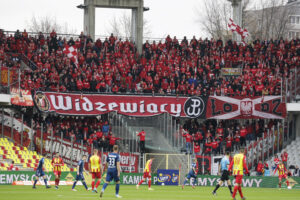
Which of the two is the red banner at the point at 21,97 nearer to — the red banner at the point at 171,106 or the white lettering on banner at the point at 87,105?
the red banner at the point at 171,106

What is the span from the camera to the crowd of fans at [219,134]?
44.4m

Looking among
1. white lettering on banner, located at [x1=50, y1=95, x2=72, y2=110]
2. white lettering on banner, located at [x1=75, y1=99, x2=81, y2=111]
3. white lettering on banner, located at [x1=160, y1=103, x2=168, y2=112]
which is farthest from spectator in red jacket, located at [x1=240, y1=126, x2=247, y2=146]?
white lettering on banner, located at [x1=50, y1=95, x2=72, y2=110]

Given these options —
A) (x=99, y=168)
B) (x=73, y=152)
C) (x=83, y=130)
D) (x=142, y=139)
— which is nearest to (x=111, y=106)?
(x=83, y=130)

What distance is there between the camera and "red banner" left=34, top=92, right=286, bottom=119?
45.7 metres

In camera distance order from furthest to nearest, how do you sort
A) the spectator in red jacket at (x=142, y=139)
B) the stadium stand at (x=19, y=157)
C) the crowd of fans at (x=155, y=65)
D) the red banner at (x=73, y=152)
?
1. the crowd of fans at (x=155, y=65)
2. the spectator in red jacket at (x=142, y=139)
3. the red banner at (x=73, y=152)
4. the stadium stand at (x=19, y=157)

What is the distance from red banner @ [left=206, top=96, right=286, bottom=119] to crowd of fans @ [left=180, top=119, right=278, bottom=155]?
0.89 meters

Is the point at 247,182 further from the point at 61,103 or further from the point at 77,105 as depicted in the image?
the point at 61,103

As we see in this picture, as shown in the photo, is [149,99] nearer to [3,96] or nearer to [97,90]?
[97,90]

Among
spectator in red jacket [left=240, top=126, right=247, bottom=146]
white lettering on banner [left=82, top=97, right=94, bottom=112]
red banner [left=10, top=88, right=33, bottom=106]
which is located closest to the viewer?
red banner [left=10, top=88, right=33, bottom=106]

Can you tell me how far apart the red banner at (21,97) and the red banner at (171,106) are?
140cm

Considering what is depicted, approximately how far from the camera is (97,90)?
47062 millimetres

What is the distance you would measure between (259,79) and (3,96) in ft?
60.6

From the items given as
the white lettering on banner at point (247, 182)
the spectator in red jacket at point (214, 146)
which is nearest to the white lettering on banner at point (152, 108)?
the spectator in red jacket at point (214, 146)

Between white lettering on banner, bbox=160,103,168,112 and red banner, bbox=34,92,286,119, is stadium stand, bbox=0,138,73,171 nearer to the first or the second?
red banner, bbox=34,92,286,119
